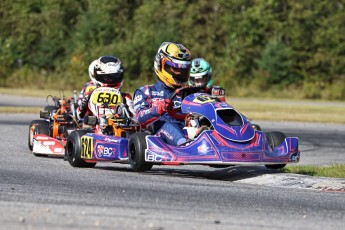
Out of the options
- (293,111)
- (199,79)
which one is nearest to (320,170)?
(199,79)

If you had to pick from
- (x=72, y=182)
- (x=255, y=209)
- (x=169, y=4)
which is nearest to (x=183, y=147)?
(x=72, y=182)

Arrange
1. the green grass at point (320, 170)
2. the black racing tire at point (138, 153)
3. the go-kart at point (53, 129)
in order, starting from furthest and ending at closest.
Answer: the go-kart at point (53, 129) → the green grass at point (320, 170) → the black racing tire at point (138, 153)

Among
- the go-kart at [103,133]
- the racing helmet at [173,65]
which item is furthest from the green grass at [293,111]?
the racing helmet at [173,65]

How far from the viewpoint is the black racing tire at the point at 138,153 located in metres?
11.5

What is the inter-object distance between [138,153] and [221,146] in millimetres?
1067

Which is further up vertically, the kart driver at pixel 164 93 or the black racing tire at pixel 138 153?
the kart driver at pixel 164 93

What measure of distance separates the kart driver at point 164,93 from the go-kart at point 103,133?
0.37 meters

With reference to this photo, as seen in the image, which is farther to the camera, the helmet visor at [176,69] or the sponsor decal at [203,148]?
the helmet visor at [176,69]

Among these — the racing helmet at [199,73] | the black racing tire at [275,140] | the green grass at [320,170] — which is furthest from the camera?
the racing helmet at [199,73]

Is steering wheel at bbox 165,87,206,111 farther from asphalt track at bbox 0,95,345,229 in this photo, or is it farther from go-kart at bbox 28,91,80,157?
go-kart at bbox 28,91,80,157

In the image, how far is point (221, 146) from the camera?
36.2 ft

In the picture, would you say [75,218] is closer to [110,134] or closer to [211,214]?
[211,214]

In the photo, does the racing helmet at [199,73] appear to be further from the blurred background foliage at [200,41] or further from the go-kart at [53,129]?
the blurred background foliage at [200,41]

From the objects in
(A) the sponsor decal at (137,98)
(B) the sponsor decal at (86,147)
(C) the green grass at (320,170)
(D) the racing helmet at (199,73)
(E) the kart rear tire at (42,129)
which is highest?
(A) the sponsor decal at (137,98)
